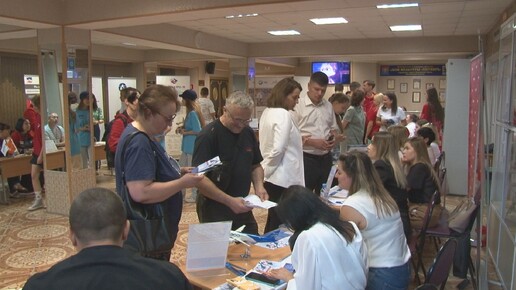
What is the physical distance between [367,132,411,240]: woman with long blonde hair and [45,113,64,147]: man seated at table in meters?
4.25

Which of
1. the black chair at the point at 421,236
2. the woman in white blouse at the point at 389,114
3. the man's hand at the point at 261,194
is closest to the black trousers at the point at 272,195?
the man's hand at the point at 261,194

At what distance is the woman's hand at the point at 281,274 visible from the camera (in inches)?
77.7

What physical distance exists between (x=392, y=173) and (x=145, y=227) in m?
2.01

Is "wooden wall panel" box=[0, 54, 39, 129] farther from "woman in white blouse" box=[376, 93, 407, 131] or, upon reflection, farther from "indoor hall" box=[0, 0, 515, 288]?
"woman in white blouse" box=[376, 93, 407, 131]

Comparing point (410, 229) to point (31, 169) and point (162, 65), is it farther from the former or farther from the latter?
point (162, 65)

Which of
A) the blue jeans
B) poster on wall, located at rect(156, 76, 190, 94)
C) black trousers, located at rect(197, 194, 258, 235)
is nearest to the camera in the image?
the blue jeans

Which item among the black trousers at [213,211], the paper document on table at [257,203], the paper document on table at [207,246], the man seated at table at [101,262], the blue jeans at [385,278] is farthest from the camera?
the black trousers at [213,211]

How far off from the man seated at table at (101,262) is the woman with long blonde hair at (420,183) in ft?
9.61

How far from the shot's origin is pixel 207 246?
6.72 ft

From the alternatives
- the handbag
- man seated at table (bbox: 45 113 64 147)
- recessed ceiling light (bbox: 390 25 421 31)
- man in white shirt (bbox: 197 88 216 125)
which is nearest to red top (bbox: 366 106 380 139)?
recessed ceiling light (bbox: 390 25 421 31)

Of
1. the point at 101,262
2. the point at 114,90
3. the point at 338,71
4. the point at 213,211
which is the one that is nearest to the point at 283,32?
the point at 114,90

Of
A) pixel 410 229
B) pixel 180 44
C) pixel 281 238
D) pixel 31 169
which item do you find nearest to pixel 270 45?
pixel 180 44

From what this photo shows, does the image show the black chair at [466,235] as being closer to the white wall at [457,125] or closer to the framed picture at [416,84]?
the white wall at [457,125]

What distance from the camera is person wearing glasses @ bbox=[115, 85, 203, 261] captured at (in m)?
2.00
